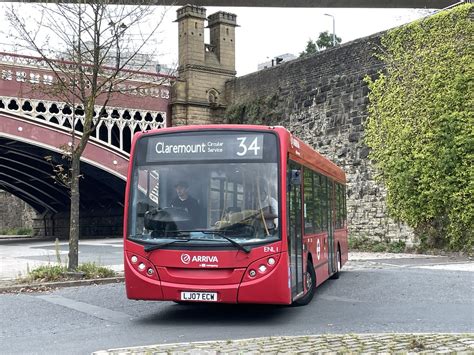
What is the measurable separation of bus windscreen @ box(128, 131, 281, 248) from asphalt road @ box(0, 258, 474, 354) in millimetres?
1124

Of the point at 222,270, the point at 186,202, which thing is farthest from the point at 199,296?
the point at 186,202

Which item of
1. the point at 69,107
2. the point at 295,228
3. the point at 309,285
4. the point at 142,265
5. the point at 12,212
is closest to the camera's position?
the point at 142,265

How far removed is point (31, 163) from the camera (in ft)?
110

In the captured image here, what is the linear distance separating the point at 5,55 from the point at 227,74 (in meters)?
9.96

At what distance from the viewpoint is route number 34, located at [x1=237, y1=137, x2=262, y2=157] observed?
8.57m

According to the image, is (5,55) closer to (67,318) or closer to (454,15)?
(454,15)

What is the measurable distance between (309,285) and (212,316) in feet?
5.41

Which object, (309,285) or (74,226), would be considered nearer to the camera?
(309,285)

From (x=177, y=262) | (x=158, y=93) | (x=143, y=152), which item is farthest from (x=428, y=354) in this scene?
(x=158, y=93)

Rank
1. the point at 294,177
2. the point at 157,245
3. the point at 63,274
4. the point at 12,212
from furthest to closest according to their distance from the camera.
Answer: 1. the point at 12,212
2. the point at 63,274
3. the point at 294,177
4. the point at 157,245

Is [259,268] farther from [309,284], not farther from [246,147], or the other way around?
[309,284]

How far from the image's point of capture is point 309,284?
9898mm

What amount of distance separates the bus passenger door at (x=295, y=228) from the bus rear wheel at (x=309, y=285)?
0.57 metres

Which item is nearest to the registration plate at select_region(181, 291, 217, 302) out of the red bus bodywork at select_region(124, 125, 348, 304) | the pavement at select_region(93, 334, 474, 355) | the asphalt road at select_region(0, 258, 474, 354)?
the red bus bodywork at select_region(124, 125, 348, 304)
